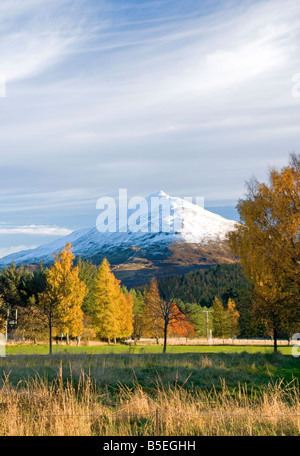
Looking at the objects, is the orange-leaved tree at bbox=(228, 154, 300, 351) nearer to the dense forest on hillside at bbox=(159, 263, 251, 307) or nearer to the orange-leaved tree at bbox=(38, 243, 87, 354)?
the dense forest on hillside at bbox=(159, 263, 251, 307)

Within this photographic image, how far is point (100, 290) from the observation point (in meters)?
53.7

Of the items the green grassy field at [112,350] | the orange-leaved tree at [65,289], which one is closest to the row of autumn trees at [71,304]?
the orange-leaved tree at [65,289]

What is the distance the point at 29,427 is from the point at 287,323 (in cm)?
2991

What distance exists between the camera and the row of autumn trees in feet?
141

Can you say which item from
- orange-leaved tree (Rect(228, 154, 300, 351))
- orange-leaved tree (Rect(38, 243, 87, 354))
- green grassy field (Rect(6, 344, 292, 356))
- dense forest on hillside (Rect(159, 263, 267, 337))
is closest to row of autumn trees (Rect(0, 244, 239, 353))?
orange-leaved tree (Rect(38, 243, 87, 354))

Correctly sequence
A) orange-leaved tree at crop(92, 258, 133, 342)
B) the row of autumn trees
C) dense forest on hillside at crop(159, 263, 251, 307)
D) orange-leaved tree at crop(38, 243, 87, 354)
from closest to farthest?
orange-leaved tree at crop(38, 243, 87, 354) < the row of autumn trees < dense forest on hillside at crop(159, 263, 251, 307) < orange-leaved tree at crop(92, 258, 133, 342)

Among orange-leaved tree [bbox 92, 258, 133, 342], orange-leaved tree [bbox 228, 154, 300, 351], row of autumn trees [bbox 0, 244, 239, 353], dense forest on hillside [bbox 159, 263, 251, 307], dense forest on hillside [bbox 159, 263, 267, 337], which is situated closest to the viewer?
orange-leaved tree [bbox 228, 154, 300, 351]

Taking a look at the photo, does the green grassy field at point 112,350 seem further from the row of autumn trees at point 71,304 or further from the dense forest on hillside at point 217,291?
the dense forest on hillside at point 217,291

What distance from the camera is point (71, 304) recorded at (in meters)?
44.8

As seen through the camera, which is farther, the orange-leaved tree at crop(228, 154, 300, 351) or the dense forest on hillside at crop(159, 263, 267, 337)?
the dense forest on hillside at crop(159, 263, 267, 337)

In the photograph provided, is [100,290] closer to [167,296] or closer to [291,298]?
[167,296]

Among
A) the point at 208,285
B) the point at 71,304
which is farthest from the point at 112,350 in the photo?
the point at 208,285

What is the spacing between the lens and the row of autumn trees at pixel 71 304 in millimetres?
43094

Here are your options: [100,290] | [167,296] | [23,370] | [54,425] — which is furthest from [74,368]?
[100,290]
